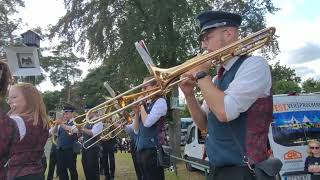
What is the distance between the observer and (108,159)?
13062mm

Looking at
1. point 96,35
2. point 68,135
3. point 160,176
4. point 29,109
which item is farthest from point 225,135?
point 96,35

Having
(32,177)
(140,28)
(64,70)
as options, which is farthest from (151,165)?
(64,70)

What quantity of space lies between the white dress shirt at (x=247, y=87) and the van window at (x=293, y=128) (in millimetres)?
5273

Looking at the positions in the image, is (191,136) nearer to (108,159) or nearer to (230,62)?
(108,159)

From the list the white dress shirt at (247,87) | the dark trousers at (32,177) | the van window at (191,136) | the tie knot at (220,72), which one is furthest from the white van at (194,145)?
the white dress shirt at (247,87)

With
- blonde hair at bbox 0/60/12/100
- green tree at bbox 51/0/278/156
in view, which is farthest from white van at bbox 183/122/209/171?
blonde hair at bbox 0/60/12/100

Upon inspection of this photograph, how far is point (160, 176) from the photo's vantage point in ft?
22.3

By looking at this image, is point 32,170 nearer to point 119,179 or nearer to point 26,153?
point 26,153

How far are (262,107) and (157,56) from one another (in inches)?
552

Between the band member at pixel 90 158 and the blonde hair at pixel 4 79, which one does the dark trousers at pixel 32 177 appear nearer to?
the blonde hair at pixel 4 79

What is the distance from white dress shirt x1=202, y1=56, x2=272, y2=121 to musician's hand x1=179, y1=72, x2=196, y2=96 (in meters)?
0.24

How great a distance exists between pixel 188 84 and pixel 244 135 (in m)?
0.49

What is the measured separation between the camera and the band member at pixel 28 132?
14.0 feet

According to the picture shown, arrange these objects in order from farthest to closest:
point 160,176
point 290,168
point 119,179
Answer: point 119,179 < point 290,168 < point 160,176
